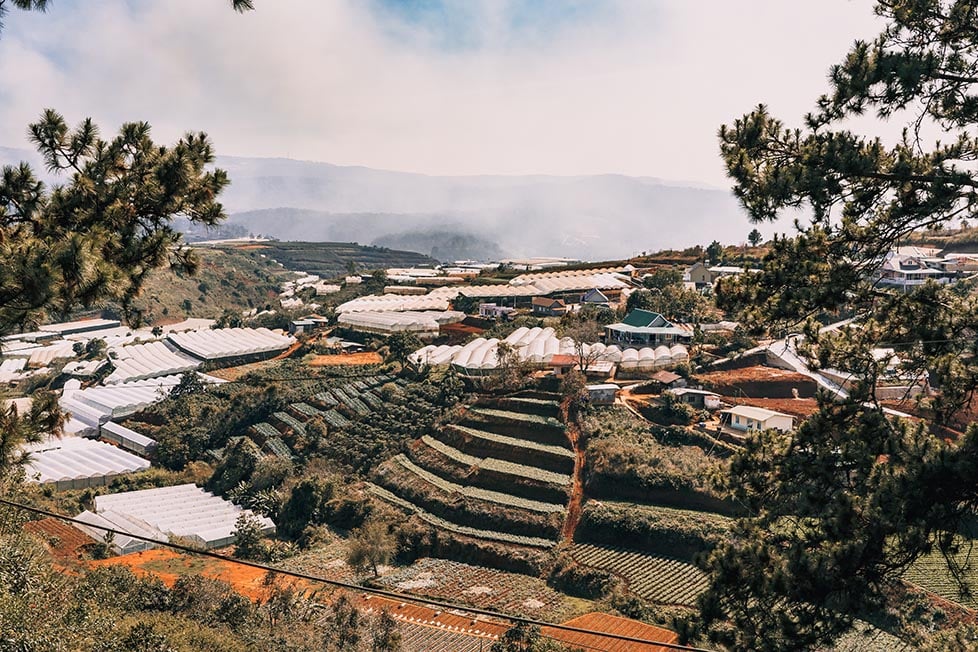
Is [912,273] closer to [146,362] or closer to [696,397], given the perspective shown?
[696,397]

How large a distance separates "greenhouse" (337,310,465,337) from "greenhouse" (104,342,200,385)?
10590 mm

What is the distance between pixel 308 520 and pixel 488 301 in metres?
28.0

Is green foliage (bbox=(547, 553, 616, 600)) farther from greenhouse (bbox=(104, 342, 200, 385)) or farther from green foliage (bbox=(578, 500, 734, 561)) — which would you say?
greenhouse (bbox=(104, 342, 200, 385))

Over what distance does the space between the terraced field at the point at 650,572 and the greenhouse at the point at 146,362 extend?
32977 mm

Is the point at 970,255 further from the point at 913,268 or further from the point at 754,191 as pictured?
the point at 754,191

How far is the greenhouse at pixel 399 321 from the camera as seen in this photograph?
43.7 m

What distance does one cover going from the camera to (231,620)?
15289mm

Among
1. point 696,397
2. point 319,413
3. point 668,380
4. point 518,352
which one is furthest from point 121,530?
point 668,380

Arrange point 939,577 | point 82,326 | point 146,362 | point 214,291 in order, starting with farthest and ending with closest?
point 214,291
point 82,326
point 146,362
point 939,577

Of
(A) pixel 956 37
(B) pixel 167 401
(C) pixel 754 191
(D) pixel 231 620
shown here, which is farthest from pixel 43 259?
(B) pixel 167 401

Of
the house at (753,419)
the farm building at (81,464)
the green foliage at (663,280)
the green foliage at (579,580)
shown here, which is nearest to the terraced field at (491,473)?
the green foliage at (579,580)

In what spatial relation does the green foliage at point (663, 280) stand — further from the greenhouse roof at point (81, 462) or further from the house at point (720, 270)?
the greenhouse roof at point (81, 462)

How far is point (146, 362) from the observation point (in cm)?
4653

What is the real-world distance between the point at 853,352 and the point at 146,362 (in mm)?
46995
